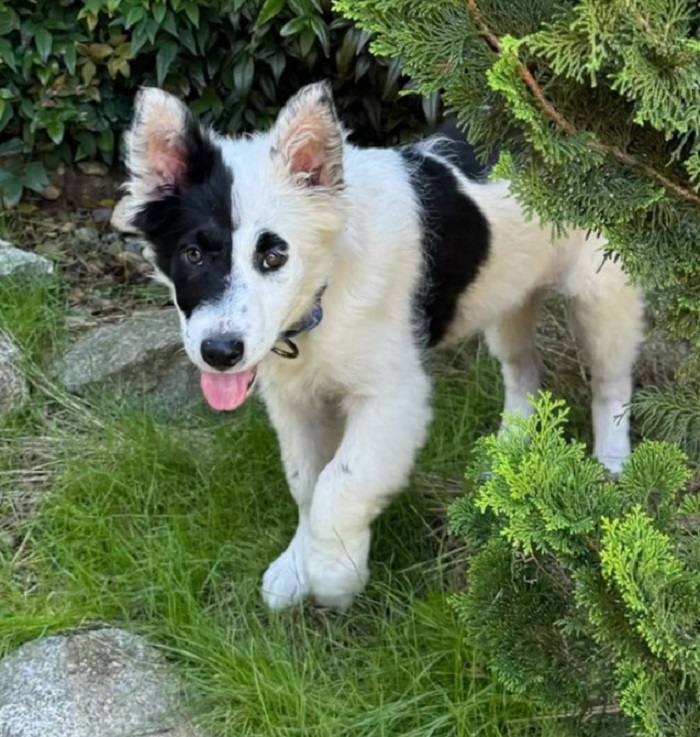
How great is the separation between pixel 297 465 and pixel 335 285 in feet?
1.92

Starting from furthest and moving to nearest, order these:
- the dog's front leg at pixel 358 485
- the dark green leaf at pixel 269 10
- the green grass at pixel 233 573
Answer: the dark green leaf at pixel 269 10
the dog's front leg at pixel 358 485
the green grass at pixel 233 573

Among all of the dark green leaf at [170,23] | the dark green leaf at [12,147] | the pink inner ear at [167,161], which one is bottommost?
the dark green leaf at [12,147]

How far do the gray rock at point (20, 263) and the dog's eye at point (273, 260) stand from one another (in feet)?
7.07

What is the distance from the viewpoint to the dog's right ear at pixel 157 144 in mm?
2586

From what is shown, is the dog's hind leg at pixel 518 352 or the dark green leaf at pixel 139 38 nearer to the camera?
the dog's hind leg at pixel 518 352

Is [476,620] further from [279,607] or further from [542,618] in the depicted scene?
[279,607]

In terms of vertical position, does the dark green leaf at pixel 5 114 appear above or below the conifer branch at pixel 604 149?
below

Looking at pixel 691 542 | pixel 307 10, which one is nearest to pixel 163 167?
pixel 691 542

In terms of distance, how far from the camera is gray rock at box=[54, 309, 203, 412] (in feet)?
13.3

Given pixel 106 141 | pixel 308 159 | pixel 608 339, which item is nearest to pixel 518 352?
pixel 608 339

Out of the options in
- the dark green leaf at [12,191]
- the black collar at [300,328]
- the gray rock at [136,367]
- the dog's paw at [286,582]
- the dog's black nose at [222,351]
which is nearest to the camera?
the dog's black nose at [222,351]

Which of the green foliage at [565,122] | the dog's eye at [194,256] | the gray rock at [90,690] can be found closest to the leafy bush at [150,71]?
the dog's eye at [194,256]

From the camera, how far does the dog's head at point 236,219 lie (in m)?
2.47

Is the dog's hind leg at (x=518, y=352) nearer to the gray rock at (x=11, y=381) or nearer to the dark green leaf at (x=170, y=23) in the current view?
the gray rock at (x=11, y=381)
